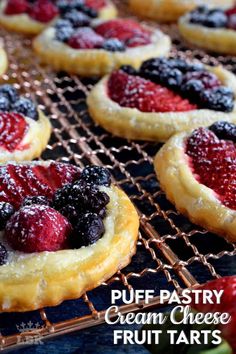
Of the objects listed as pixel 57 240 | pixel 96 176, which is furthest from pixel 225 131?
pixel 57 240

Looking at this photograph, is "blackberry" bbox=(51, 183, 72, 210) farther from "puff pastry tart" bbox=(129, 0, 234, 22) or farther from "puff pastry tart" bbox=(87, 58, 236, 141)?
"puff pastry tart" bbox=(129, 0, 234, 22)

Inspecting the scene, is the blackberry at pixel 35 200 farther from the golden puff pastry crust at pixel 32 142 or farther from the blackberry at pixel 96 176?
the golden puff pastry crust at pixel 32 142

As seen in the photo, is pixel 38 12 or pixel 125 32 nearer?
pixel 125 32

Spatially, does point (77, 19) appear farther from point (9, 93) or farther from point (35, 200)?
point (35, 200)

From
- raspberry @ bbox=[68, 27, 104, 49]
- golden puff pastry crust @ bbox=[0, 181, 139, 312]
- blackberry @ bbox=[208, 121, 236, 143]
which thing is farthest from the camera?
raspberry @ bbox=[68, 27, 104, 49]

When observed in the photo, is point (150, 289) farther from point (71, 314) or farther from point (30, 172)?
point (30, 172)

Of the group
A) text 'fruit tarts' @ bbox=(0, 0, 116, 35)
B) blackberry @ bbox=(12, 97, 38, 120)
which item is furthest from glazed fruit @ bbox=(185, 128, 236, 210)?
text 'fruit tarts' @ bbox=(0, 0, 116, 35)

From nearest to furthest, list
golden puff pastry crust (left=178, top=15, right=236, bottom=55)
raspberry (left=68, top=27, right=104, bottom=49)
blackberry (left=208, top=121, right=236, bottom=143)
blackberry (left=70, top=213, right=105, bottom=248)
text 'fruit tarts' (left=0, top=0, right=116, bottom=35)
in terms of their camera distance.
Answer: blackberry (left=70, top=213, right=105, bottom=248) < blackberry (left=208, top=121, right=236, bottom=143) < raspberry (left=68, top=27, right=104, bottom=49) < golden puff pastry crust (left=178, top=15, right=236, bottom=55) < text 'fruit tarts' (left=0, top=0, right=116, bottom=35)

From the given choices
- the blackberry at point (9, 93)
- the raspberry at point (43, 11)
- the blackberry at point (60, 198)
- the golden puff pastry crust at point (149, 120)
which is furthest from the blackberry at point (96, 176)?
the raspberry at point (43, 11)
